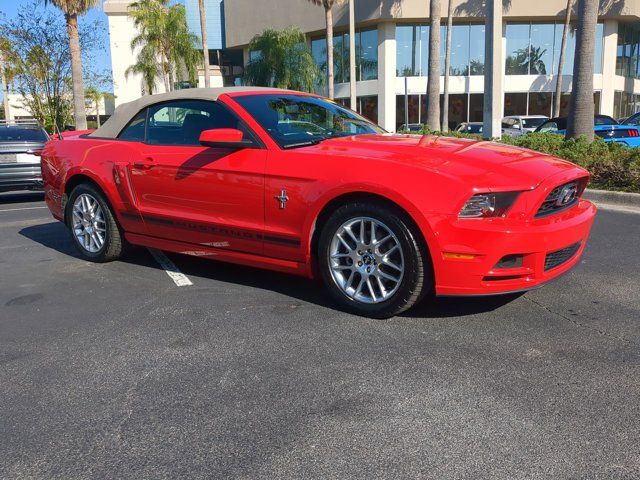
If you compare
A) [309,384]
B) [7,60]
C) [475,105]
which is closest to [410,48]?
[475,105]

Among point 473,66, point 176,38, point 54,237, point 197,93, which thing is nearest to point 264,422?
point 197,93

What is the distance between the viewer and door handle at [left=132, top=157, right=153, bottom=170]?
5059 mm

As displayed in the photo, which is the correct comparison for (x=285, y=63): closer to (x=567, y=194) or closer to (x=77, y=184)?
(x=77, y=184)

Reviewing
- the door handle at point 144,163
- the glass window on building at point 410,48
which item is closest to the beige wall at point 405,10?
the glass window on building at point 410,48

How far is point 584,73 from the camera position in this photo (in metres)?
11.9

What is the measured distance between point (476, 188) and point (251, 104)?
2.04 metres

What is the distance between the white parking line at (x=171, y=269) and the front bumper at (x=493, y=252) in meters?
2.28

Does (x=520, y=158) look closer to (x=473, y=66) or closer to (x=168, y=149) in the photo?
(x=168, y=149)

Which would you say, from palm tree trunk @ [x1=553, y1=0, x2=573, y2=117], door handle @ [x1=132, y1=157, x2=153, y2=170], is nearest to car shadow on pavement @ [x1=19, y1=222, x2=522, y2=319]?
door handle @ [x1=132, y1=157, x2=153, y2=170]

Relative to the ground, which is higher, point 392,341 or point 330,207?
point 330,207

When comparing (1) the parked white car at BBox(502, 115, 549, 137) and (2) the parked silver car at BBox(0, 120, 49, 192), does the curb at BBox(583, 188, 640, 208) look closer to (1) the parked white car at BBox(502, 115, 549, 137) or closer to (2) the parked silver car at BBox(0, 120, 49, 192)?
(2) the parked silver car at BBox(0, 120, 49, 192)

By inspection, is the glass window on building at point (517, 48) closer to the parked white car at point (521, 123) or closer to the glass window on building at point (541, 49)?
the glass window on building at point (541, 49)

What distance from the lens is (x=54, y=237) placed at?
7.32 metres

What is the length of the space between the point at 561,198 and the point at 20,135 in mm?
10610
